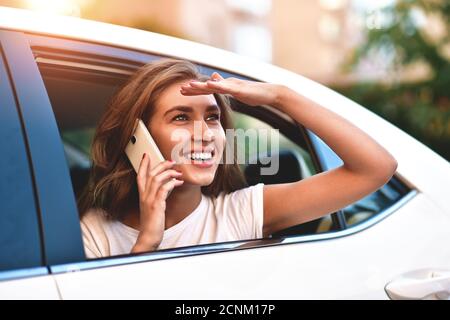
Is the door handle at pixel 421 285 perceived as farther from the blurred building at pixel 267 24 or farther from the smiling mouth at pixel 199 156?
the blurred building at pixel 267 24

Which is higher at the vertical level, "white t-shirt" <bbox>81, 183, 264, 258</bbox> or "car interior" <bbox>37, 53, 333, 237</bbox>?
"car interior" <bbox>37, 53, 333, 237</bbox>

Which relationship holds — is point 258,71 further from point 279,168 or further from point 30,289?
point 30,289

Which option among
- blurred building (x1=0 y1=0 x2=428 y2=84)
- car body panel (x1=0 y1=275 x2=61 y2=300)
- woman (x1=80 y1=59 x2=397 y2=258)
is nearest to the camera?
car body panel (x1=0 y1=275 x2=61 y2=300)

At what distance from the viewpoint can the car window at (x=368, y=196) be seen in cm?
205

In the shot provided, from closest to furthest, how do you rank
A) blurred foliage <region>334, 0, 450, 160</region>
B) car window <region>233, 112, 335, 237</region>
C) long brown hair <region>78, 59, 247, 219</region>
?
long brown hair <region>78, 59, 247, 219</region>
car window <region>233, 112, 335, 237</region>
blurred foliage <region>334, 0, 450, 160</region>

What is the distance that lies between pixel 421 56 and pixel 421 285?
23.8 feet

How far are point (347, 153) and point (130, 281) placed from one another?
0.73 meters

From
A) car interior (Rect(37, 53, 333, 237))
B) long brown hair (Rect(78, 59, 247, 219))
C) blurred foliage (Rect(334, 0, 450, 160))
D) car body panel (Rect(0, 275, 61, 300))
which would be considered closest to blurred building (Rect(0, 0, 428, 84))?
blurred foliage (Rect(334, 0, 450, 160))

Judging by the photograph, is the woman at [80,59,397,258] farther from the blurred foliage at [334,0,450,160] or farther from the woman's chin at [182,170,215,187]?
the blurred foliage at [334,0,450,160]

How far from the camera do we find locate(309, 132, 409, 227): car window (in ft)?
6.72

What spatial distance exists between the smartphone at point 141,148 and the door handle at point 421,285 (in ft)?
2.17
